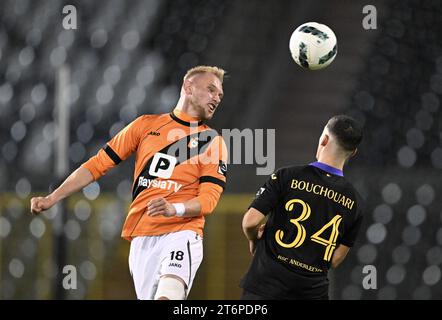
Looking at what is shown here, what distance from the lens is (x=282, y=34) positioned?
9.12 m

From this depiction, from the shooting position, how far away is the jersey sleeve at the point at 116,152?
4469 millimetres

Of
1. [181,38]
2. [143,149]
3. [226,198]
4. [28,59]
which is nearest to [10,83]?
[28,59]

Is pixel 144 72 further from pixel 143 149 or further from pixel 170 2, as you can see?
pixel 143 149

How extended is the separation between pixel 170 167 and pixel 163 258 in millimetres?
443

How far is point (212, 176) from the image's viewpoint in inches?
169

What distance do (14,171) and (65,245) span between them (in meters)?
0.97

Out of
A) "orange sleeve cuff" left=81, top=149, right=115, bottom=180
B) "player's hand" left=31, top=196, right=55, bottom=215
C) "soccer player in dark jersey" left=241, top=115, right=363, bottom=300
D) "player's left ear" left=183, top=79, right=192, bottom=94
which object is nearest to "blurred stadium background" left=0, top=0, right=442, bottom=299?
"orange sleeve cuff" left=81, top=149, right=115, bottom=180

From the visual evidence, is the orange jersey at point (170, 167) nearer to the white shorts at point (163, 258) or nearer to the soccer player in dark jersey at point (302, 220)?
the white shorts at point (163, 258)

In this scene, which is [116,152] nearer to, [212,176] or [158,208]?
[212,176]

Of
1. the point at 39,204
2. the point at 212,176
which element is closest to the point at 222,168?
the point at 212,176

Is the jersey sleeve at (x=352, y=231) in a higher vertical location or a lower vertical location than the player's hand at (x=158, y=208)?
lower

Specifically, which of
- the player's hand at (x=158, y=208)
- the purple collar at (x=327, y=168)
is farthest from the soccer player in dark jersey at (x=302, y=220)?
the player's hand at (x=158, y=208)

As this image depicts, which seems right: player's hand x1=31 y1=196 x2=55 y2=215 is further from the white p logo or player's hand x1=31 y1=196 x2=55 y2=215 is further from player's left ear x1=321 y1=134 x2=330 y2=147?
player's left ear x1=321 y1=134 x2=330 y2=147
